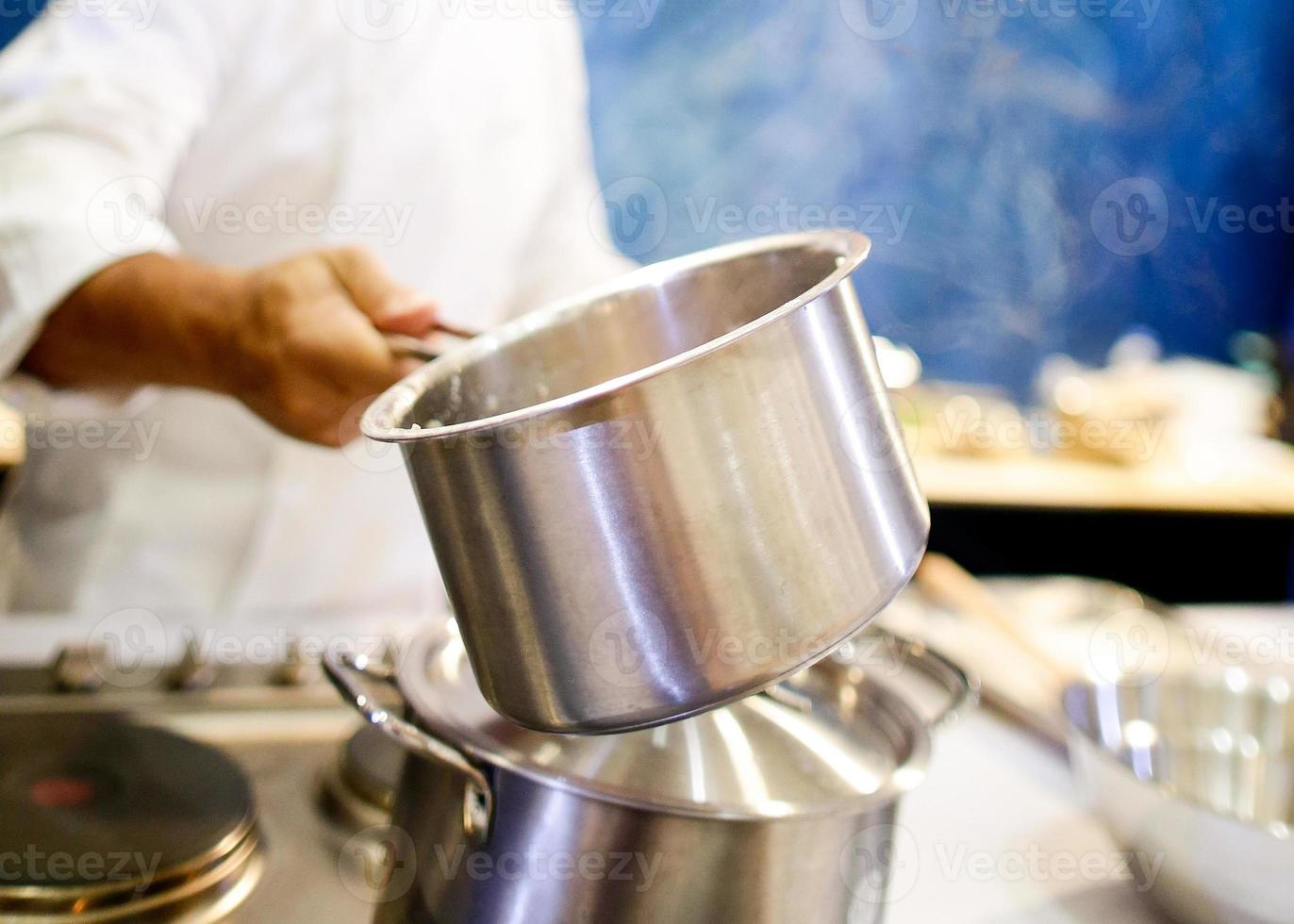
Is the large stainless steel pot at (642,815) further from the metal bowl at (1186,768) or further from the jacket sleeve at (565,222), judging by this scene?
the jacket sleeve at (565,222)

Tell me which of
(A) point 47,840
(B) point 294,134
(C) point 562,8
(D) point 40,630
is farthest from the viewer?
(C) point 562,8

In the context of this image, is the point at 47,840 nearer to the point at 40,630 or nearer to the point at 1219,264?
the point at 40,630

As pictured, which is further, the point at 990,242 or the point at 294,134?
the point at 990,242

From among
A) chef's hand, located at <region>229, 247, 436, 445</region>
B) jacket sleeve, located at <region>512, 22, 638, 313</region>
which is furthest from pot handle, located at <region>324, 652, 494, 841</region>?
jacket sleeve, located at <region>512, 22, 638, 313</region>

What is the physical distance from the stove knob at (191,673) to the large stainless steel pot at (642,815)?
36 cm

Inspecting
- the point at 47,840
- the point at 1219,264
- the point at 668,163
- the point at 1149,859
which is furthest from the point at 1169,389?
the point at 47,840

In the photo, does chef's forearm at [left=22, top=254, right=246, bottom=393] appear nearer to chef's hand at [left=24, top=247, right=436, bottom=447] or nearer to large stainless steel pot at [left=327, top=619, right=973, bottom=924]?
chef's hand at [left=24, top=247, right=436, bottom=447]

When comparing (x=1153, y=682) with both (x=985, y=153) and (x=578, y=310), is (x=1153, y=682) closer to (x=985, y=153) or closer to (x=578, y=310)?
(x=578, y=310)

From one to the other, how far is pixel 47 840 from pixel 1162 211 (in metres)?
3.23

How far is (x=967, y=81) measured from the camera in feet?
9.16

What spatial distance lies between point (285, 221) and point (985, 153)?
2.20 meters

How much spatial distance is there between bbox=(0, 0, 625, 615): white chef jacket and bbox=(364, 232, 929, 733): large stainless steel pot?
755 mm

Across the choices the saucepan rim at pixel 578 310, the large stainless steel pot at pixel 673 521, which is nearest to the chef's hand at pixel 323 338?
the saucepan rim at pixel 578 310

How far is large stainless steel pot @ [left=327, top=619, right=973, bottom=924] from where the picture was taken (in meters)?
0.53
